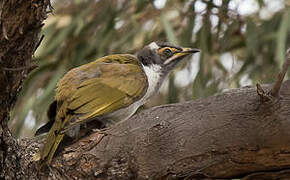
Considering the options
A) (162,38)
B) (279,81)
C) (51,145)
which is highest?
(279,81)

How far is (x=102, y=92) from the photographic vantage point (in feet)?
8.66

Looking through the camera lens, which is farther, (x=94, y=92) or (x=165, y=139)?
(x=94, y=92)

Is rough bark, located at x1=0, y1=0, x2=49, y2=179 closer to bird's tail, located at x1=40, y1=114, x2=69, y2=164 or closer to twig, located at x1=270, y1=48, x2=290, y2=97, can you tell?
bird's tail, located at x1=40, y1=114, x2=69, y2=164

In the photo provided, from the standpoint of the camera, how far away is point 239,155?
2.12 m

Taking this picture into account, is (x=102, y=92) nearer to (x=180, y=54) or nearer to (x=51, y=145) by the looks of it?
(x=51, y=145)

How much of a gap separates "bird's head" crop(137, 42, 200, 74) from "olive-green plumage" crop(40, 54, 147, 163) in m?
0.22

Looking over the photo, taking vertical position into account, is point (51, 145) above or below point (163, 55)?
above

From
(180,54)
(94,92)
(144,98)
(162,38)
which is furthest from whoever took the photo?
(162,38)

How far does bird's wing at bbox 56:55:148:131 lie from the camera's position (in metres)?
2.47

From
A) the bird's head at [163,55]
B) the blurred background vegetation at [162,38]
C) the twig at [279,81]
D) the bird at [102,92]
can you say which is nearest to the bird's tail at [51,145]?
the bird at [102,92]

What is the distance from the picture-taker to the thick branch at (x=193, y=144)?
6.79ft

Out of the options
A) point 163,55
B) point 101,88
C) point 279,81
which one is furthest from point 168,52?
point 279,81

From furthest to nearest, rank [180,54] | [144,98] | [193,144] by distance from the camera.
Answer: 1. [180,54]
2. [144,98]
3. [193,144]

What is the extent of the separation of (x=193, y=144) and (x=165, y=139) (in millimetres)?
120
